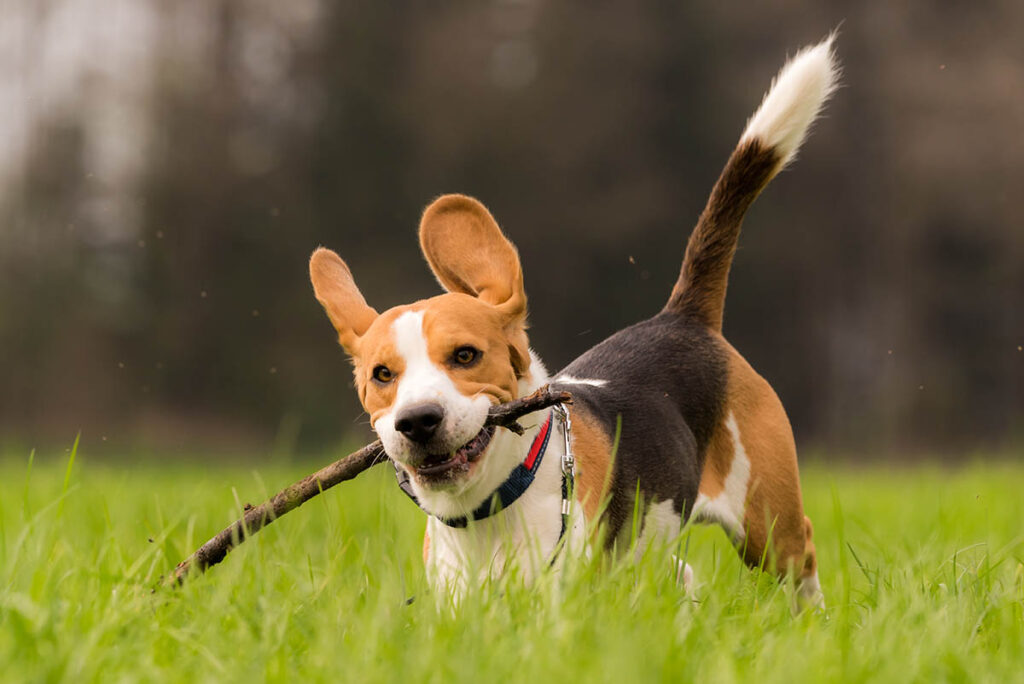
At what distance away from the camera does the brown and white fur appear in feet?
10.1

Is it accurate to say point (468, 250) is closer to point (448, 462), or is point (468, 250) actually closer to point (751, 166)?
point (448, 462)

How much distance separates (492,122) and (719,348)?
1472 centimetres

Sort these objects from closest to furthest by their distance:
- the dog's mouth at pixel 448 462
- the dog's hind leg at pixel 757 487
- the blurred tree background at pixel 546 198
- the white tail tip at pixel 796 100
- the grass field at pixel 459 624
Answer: the grass field at pixel 459 624, the dog's mouth at pixel 448 462, the dog's hind leg at pixel 757 487, the white tail tip at pixel 796 100, the blurred tree background at pixel 546 198

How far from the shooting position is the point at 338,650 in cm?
230

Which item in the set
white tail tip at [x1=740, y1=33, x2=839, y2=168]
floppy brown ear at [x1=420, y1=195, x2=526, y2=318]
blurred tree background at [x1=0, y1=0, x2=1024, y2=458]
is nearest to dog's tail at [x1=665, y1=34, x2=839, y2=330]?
white tail tip at [x1=740, y1=33, x2=839, y2=168]

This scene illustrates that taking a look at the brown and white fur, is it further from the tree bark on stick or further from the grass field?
the grass field

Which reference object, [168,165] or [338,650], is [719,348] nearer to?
[338,650]

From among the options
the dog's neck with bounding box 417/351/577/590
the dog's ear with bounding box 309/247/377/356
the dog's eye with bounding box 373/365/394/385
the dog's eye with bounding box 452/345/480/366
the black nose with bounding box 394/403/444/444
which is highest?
the dog's ear with bounding box 309/247/377/356

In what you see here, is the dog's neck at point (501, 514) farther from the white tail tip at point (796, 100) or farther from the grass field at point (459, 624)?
the white tail tip at point (796, 100)

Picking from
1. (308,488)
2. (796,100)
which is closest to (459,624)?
(308,488)

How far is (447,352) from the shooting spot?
314cm

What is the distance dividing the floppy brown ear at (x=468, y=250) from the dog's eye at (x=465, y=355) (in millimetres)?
465

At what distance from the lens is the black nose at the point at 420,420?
2.88m

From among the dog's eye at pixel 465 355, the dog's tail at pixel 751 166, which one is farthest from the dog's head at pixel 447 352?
the dog's tail at pixel 751 166
